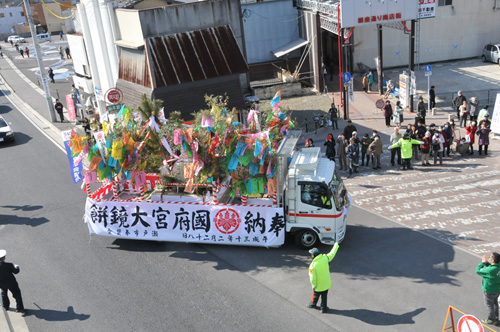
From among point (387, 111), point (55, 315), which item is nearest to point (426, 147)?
point (387, 111)

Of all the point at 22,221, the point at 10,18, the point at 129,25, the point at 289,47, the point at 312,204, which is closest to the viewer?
the point at 312,204

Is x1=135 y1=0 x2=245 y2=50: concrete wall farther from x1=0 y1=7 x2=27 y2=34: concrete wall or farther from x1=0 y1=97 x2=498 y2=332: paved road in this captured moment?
x1=0 y1=7 x2=27 y2=34: concrete wall

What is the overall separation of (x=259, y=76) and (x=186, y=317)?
25260mm

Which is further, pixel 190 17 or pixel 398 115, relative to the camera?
pixel 398 115

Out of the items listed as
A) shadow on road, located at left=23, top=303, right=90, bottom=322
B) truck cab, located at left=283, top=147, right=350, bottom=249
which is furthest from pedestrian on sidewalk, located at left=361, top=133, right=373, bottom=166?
shadow on road, located at left=23, top=303, right=90, bottom=322

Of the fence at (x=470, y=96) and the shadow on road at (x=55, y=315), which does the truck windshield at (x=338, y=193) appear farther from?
the fence at (x=470, y=96)

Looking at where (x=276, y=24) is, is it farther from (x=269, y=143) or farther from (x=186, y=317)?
(x=186, y=317)

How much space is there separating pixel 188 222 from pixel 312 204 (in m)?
3.49

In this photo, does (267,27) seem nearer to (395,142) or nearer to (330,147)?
(330,147)

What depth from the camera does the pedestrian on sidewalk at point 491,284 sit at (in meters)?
9.58

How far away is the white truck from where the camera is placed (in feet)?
41.5

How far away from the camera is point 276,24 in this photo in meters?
32.9

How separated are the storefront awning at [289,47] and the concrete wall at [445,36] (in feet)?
13.4

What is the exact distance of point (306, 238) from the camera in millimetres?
12977
